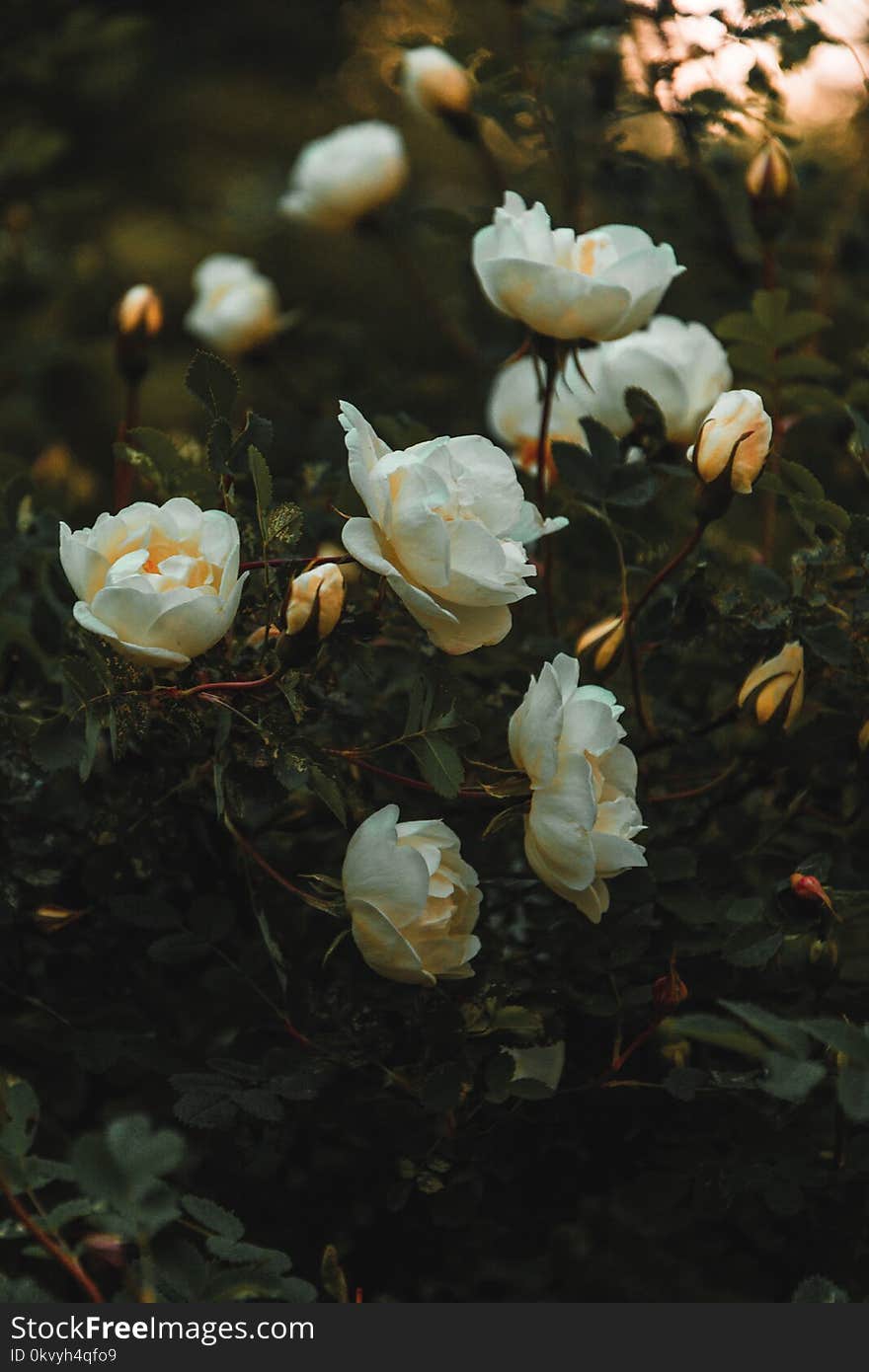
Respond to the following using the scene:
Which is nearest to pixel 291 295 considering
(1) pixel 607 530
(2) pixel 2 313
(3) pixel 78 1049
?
(2) pixel 2 313

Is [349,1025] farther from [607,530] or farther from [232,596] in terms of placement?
[607,530]

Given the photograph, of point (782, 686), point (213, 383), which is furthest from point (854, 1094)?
point (213, 383)

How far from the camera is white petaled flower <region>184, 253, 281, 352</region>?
1345mm

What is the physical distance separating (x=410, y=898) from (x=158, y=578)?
19 centimetres

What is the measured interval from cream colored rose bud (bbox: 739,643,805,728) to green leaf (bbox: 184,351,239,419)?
321 millimetres

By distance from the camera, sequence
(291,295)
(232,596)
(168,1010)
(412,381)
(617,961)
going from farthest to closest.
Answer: (291,295) → (412,381) → (168,1010) → (617,961) → (232,596)

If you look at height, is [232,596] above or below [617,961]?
above

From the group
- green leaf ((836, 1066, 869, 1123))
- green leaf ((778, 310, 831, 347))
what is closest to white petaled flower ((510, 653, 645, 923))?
green leaf ((836, 1066, 869, 1123))

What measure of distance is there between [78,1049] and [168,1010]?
9cm

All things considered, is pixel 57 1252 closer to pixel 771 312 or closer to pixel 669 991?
pixel 669 991

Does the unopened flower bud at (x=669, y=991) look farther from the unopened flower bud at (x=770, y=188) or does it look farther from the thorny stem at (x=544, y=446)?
the unopened flower bud at (x=770, y=188)

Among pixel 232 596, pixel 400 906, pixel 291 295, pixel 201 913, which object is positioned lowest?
pixel 291 295

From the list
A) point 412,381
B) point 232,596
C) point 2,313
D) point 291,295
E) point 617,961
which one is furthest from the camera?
point 291,295

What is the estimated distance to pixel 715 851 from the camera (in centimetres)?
80
